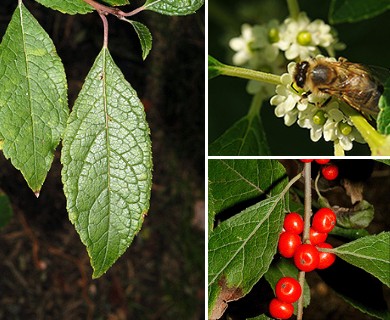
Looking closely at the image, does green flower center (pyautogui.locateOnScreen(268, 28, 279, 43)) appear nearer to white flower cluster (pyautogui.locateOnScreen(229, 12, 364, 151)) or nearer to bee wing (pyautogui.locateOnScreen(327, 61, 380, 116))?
white flower cluster (pyautogui.locateOnScreen(229, 12, 364, 151))

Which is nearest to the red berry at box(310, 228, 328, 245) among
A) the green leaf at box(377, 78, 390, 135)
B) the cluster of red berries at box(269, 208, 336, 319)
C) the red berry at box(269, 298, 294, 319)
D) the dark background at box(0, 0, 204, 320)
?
the cluster of red berries at box(269, 208, 336, 319)

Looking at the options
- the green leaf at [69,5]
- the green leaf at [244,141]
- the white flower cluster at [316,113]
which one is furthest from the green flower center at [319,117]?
the green leaf at [69,5]

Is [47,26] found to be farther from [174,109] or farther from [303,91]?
[303,91]

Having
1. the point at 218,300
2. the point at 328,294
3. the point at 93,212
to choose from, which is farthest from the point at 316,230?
the point at 328,294

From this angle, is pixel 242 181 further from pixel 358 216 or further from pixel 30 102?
pixel 30 102

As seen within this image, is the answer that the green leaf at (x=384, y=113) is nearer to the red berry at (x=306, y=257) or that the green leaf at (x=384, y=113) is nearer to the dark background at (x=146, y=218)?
the red berry at (x=306, y=257)

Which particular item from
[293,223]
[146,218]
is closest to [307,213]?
[293,223]
